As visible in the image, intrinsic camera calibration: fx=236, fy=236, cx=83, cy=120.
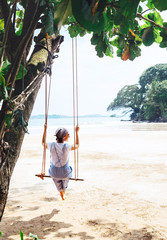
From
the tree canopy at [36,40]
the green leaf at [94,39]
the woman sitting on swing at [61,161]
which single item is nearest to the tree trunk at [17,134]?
the tree canopy at [36,40]

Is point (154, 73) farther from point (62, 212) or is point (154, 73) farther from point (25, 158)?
point (62, 212)

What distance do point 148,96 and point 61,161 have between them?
4134 centimetres

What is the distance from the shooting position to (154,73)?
50.1 meters

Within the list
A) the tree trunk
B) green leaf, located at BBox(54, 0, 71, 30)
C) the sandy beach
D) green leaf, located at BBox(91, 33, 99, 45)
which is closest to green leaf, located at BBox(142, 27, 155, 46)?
green leaf, located at BBox(91, 33, 99, 45)

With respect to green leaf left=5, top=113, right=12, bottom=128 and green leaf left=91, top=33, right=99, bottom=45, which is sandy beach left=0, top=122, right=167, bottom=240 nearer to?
green leaf left=5, top=113, right=12, bottom=128

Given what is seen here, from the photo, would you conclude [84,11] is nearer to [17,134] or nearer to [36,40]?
[17,134]

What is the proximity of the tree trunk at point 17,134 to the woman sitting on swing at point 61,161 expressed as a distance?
4.54 ft

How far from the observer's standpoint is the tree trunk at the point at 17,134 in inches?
66.5

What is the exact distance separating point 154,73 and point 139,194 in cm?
4918

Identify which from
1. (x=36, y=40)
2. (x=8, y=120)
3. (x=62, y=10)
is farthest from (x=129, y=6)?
(x=36, y=40)

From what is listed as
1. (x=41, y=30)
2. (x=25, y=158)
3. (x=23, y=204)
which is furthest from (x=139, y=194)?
(x=25, y=158)

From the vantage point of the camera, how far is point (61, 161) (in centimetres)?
353

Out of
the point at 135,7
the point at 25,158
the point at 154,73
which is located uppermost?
the point at 154,73

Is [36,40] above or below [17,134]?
above
